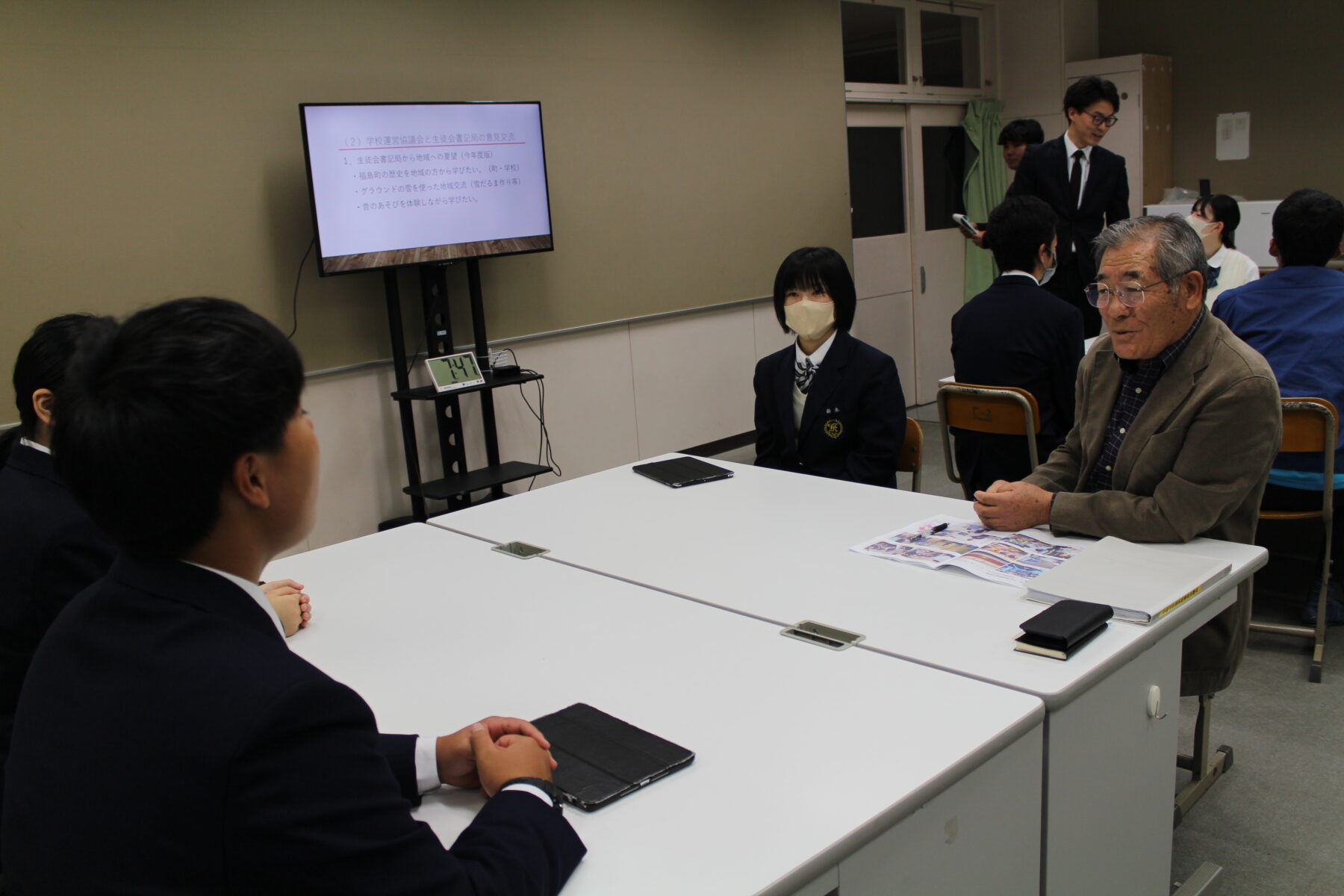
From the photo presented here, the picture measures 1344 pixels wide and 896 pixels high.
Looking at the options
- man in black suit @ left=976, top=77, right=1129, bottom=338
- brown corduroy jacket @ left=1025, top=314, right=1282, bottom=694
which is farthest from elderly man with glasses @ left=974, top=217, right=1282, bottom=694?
man in black suit @ left=976, top=77, right=1129, bottom=338

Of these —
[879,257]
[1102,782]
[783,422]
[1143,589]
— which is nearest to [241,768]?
[1102,782]

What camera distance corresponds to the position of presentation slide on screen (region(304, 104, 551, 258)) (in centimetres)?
366

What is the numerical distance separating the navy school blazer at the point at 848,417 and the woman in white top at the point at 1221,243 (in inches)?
85.1

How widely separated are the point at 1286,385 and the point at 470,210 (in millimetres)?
2928

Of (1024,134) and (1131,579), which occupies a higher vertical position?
(1024,134)

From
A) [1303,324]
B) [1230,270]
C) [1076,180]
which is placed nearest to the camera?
[1303,324]

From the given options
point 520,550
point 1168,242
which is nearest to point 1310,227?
point 1168,242

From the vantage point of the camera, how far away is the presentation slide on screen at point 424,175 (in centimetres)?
366

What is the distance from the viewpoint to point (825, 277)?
293 cm

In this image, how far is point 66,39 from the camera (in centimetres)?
325

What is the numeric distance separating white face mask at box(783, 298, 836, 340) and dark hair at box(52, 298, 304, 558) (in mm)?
2238

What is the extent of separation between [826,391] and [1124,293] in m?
1.06

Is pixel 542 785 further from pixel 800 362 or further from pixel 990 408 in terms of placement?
pixel 990 408

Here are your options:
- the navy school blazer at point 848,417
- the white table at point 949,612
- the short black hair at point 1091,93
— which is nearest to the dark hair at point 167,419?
the white table at point 949,612
